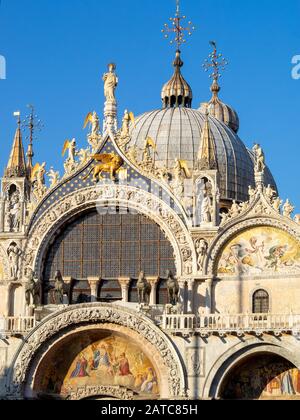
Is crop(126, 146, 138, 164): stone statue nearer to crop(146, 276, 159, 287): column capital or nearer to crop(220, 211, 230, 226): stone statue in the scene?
crop(220, 211, 230, 226): stone statue

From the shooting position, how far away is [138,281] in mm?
45062

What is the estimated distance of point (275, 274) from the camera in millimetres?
45219

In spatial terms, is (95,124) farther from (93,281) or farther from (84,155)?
(93,281)

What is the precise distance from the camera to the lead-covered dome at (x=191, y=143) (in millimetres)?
55625

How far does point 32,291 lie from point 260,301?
7.19 metres

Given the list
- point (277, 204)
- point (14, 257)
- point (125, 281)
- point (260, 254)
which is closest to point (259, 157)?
point (277, 204)

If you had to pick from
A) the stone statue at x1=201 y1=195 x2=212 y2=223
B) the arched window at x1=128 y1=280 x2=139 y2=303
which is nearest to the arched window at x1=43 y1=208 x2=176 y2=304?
the arched window at x1=128 y1=280 x2=139 y2=303

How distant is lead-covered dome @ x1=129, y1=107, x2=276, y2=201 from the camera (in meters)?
55.6

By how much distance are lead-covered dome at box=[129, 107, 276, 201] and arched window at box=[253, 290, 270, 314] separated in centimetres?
1024

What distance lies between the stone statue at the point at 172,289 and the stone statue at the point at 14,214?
5.72m

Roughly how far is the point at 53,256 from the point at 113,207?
101 inches

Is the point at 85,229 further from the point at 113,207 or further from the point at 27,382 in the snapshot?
the point at 27,382

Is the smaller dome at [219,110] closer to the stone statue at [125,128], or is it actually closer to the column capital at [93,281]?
the stone statue at [125,128]
